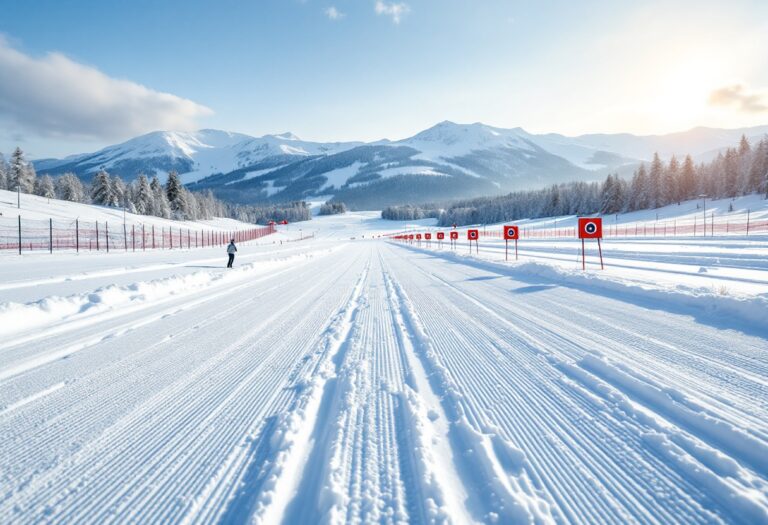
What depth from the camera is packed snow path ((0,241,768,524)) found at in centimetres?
209

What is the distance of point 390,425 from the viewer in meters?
2.95

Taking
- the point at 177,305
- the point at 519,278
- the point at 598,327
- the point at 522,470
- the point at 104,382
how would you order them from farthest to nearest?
the point at 519,278
the point at 177,305
the point at 598,327
the point at 104,382
the point at 522,470

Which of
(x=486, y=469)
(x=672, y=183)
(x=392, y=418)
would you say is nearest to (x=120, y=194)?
(x=392, y=418)

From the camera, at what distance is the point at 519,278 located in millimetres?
12211

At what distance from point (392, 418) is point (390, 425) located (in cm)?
12

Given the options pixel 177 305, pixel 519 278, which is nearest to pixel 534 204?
pixel 519 278

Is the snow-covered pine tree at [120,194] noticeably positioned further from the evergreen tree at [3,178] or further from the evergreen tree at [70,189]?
the evergreen tree at [3,178]

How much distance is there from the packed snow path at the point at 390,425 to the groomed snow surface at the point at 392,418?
15mm

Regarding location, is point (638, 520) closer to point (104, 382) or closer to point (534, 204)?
point (104, 382)

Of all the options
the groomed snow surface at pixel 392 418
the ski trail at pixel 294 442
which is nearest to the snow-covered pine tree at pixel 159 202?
the groomed snow surface at pixel 392 418

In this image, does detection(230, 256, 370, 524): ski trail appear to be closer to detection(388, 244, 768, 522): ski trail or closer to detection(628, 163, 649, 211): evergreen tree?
detection(388, 244, 768, 522): ski trail

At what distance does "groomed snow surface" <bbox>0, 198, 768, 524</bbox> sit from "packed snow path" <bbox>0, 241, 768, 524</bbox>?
0.05 feet

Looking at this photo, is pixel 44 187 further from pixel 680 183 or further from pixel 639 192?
pixel 680 183

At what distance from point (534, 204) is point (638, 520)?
413 feet
